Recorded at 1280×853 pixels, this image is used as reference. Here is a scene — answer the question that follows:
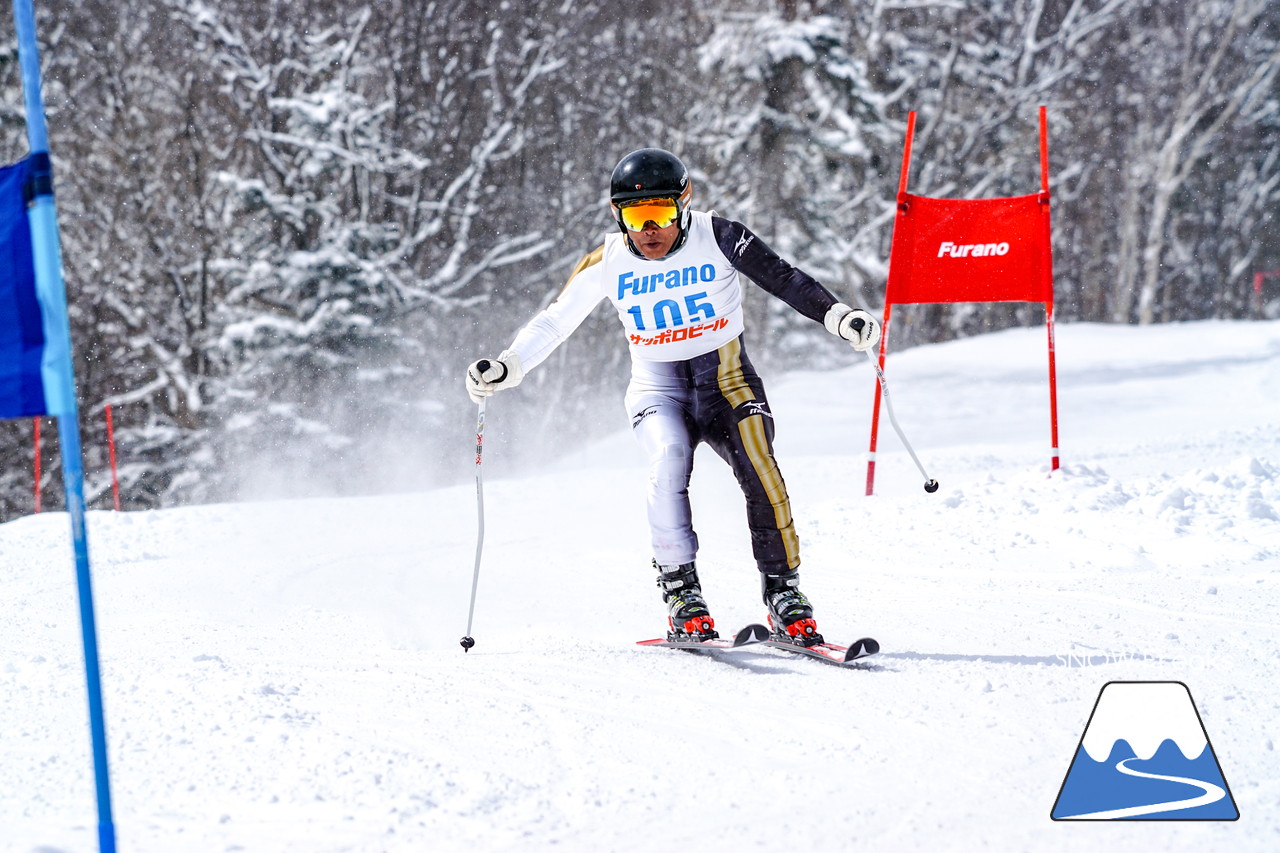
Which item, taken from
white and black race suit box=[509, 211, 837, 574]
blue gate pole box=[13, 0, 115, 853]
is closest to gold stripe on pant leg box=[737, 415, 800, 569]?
Result: white and black race suit box=[509, 211, 837, 574]

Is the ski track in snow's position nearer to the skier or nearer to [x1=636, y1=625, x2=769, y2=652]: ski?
[x1=636, y1=625, x2=769, y2=652]: ski

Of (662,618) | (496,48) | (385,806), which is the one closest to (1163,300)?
(496,48)

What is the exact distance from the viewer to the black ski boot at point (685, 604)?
435cm

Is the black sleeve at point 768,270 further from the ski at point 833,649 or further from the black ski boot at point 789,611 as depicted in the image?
the ski at point 833,649

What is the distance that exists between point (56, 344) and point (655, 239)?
7.79 ft

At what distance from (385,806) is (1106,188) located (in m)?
34.7

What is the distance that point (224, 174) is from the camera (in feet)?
50.8

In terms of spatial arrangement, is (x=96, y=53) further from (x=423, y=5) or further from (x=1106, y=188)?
(x=1106, y=188)

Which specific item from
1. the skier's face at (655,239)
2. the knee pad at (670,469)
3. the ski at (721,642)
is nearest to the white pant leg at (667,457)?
the knee pad at (670,469)

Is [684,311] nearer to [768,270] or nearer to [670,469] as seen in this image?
[768,270]

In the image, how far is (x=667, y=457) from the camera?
4340 millimetres

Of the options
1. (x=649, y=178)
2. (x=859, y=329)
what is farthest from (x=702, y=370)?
(x=649, y=178)

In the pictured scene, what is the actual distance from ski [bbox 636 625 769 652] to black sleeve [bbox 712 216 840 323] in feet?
4.12

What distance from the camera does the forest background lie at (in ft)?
52.2
